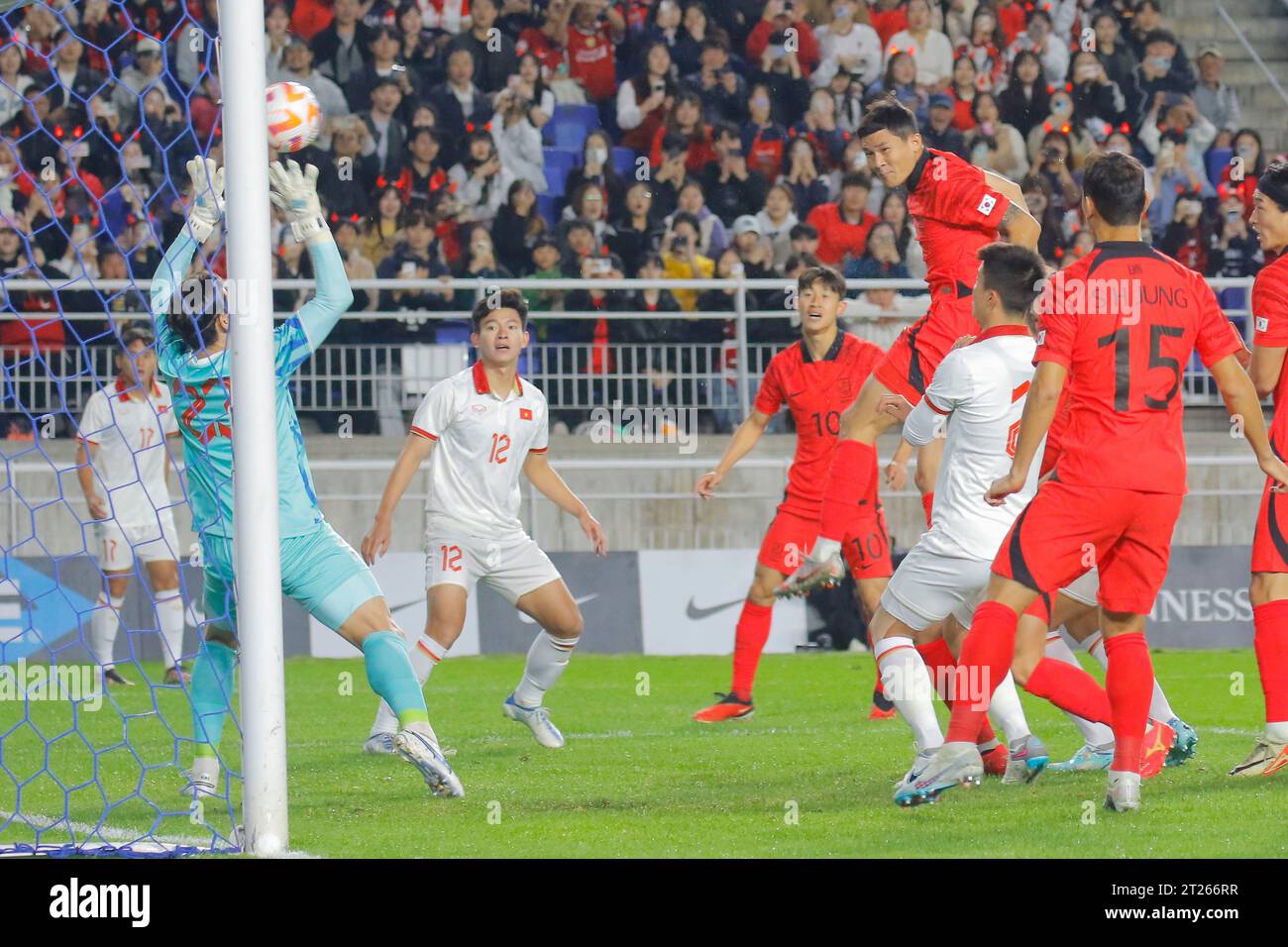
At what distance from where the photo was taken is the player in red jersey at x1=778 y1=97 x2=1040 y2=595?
7.49 meters

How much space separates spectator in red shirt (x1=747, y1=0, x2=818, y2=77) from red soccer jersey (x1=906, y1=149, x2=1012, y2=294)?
8789mm

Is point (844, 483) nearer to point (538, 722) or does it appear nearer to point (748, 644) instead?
point (748, 644)

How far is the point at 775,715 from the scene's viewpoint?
9.09 meters

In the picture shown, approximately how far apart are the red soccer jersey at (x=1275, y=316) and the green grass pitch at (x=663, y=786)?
1303mm

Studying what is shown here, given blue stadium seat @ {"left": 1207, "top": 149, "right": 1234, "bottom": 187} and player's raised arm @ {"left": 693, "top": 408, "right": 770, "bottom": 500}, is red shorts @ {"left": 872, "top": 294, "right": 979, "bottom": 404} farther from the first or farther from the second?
blue stadium seat @ {"left": 1207, "top": 149, "right": 1234, "bottom": 187}

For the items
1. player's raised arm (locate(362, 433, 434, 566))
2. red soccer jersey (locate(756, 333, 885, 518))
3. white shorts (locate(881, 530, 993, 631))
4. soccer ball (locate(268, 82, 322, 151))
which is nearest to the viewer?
white shorts (locate(881, 530, 993, 631))

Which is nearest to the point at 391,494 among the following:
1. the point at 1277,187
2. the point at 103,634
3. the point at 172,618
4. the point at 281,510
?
the point at 281,510

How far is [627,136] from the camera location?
15539 millimetres

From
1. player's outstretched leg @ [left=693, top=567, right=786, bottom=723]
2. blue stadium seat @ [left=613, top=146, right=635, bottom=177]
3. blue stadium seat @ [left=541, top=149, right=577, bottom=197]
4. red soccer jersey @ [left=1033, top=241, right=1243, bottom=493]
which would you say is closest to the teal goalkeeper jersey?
red soccer jersey @ [left=1033, top=241, right=1243, bottom=493]

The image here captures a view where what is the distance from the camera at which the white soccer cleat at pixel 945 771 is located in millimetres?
5707

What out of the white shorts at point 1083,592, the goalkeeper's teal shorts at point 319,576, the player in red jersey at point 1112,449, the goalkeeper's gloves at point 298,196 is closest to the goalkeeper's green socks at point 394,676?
the goalkeeper's teal shorts at point 319,576

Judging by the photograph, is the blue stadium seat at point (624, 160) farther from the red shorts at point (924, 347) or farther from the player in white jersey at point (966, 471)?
the player in white jersey at point (966, 471)
